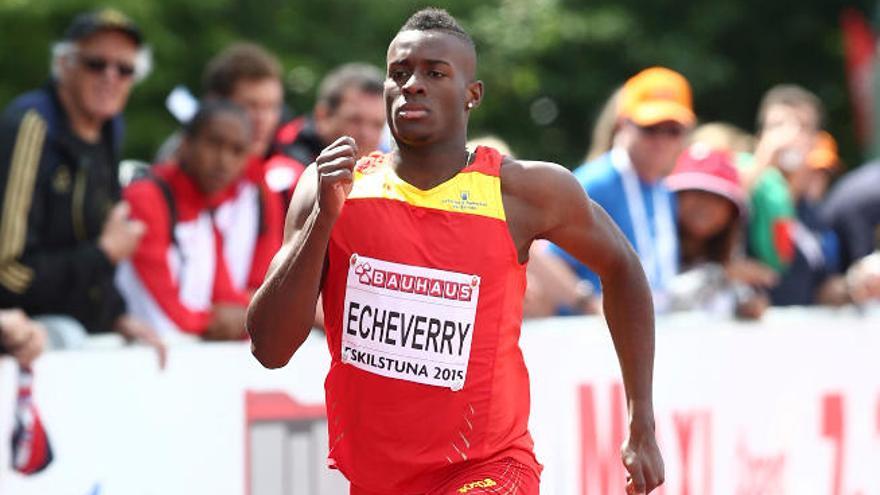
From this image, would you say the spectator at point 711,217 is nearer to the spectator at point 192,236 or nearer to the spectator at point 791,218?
the spectator at point 791,218

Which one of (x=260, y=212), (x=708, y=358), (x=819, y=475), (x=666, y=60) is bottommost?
(x=819, y=475)

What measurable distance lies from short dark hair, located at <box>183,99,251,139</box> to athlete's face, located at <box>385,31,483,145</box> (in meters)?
2.90

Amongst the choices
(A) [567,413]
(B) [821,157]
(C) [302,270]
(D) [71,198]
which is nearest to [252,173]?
(D) [71,198]

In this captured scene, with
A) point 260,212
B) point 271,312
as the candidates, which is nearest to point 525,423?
point 271,312

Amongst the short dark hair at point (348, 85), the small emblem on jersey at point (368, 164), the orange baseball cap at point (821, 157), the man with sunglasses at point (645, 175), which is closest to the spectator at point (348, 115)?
the short dark hair at point (348, 85)

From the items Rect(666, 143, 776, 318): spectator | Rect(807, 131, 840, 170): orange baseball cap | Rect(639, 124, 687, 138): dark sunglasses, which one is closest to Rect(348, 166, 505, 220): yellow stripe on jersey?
Rect(639, 124, 687, 138): dark sunglasses

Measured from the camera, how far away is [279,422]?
23.2 ft

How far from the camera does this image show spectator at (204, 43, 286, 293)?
768 centimetres

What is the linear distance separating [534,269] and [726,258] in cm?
158

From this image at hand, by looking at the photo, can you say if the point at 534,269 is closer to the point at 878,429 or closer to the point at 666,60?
the point at 878,429

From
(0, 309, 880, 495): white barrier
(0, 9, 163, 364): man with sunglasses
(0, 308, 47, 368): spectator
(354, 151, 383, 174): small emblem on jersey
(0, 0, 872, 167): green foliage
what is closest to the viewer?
(354, 151, 383, 174): small emblem on jersey

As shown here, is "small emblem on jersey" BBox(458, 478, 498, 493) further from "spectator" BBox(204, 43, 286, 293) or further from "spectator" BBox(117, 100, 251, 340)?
"spectator" BBox(204, 43, 286, 293)

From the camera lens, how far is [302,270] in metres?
4.63

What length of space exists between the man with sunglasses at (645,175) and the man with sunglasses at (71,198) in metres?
2.11
